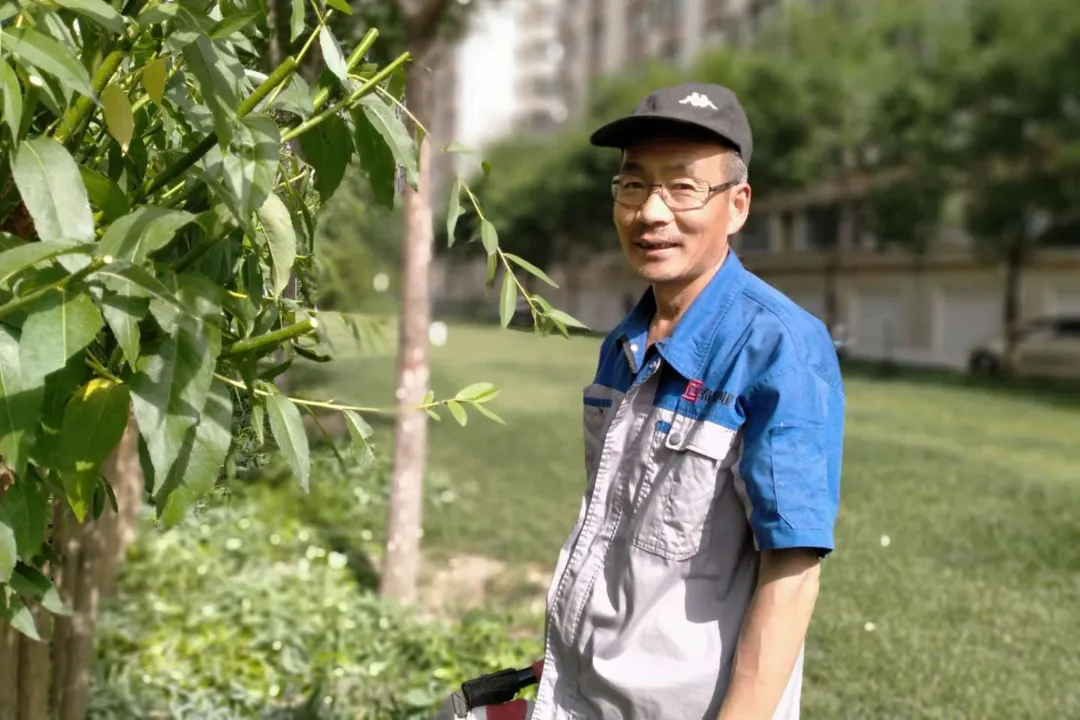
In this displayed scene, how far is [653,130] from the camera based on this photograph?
Answer: 5.35 ft

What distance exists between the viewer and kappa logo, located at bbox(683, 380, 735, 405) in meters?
1.53

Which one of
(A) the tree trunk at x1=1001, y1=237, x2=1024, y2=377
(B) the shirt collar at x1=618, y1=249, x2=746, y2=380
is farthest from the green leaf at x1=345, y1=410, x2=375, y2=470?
(A) the tree trunk at x1=1001, y1=237, x2=1024, y2=377

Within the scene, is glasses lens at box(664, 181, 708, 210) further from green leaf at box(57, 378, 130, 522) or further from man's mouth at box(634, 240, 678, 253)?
green leaf at box(57, 378, 130, 522)

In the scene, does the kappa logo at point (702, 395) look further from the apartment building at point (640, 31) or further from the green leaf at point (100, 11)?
the apartment building at point (640, 31)

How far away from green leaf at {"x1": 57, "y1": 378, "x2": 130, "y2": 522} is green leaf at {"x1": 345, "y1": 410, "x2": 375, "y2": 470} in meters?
0.38

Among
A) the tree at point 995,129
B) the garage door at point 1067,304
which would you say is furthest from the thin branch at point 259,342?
the garage door at point 1067,304

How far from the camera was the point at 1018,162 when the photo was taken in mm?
19281

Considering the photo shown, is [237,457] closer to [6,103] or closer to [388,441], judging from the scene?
[6,103]

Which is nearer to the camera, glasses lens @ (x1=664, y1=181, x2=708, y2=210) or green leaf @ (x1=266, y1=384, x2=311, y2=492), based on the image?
green leaf @ (x1=266, y1=384, x2=311, y2=492)

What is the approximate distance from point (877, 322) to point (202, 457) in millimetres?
31359

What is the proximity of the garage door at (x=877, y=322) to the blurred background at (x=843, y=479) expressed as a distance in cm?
367

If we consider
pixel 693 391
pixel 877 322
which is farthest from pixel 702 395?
pixel 877 322

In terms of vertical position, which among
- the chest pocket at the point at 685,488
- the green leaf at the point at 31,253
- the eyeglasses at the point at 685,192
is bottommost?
the chest pocket at the point at 685,488

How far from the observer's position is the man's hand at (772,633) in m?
1.47
